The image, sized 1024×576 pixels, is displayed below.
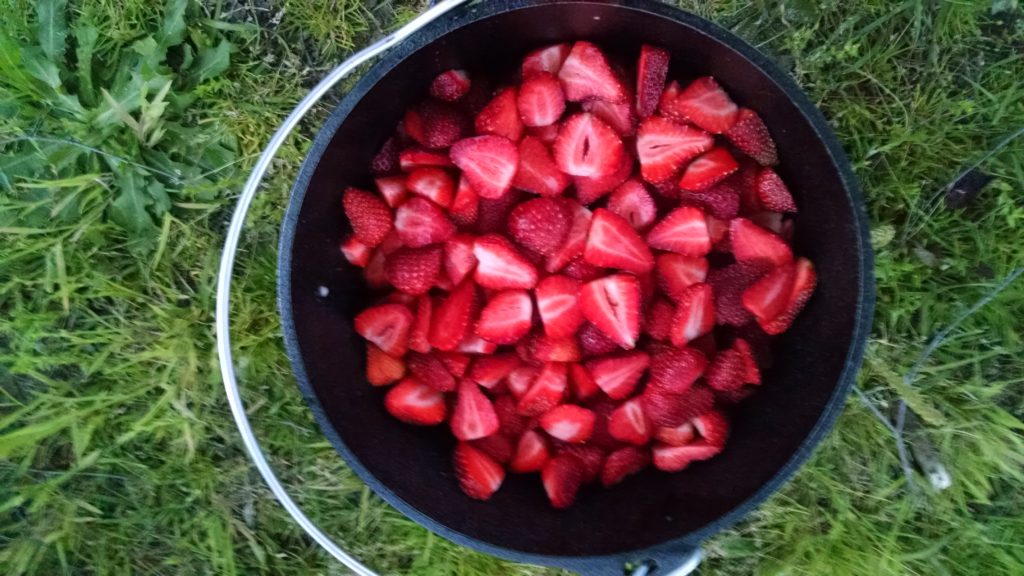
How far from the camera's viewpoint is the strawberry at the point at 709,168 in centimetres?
111

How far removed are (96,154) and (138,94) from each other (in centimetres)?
14

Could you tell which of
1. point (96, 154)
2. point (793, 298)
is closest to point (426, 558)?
point (793, 298)

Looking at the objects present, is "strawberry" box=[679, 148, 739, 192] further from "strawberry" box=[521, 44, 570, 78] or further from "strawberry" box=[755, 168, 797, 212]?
"strawberry" box=[521, 44, 570, 78]

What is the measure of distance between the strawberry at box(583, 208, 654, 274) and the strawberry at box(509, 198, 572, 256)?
0.14 ft

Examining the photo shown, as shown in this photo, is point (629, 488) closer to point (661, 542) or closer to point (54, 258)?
point (661, 542)

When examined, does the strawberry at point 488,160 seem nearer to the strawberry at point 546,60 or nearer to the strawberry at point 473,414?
the strawberry at point 546,60

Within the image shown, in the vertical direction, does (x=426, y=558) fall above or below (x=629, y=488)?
below

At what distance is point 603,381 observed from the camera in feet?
3.81

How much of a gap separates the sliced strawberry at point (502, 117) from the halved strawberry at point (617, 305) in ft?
0.81

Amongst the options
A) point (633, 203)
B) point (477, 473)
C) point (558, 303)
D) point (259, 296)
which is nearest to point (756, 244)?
point (633, 203)

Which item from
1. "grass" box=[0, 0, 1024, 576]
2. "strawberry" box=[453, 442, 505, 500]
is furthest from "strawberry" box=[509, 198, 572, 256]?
"grass" box=[0, 0, 1024, 576]

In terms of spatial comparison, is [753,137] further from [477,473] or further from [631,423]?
[477,473]

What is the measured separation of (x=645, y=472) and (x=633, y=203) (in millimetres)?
403

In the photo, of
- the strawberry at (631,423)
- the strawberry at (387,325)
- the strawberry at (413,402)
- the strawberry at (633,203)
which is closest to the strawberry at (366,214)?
the strawberry at (387,325)
